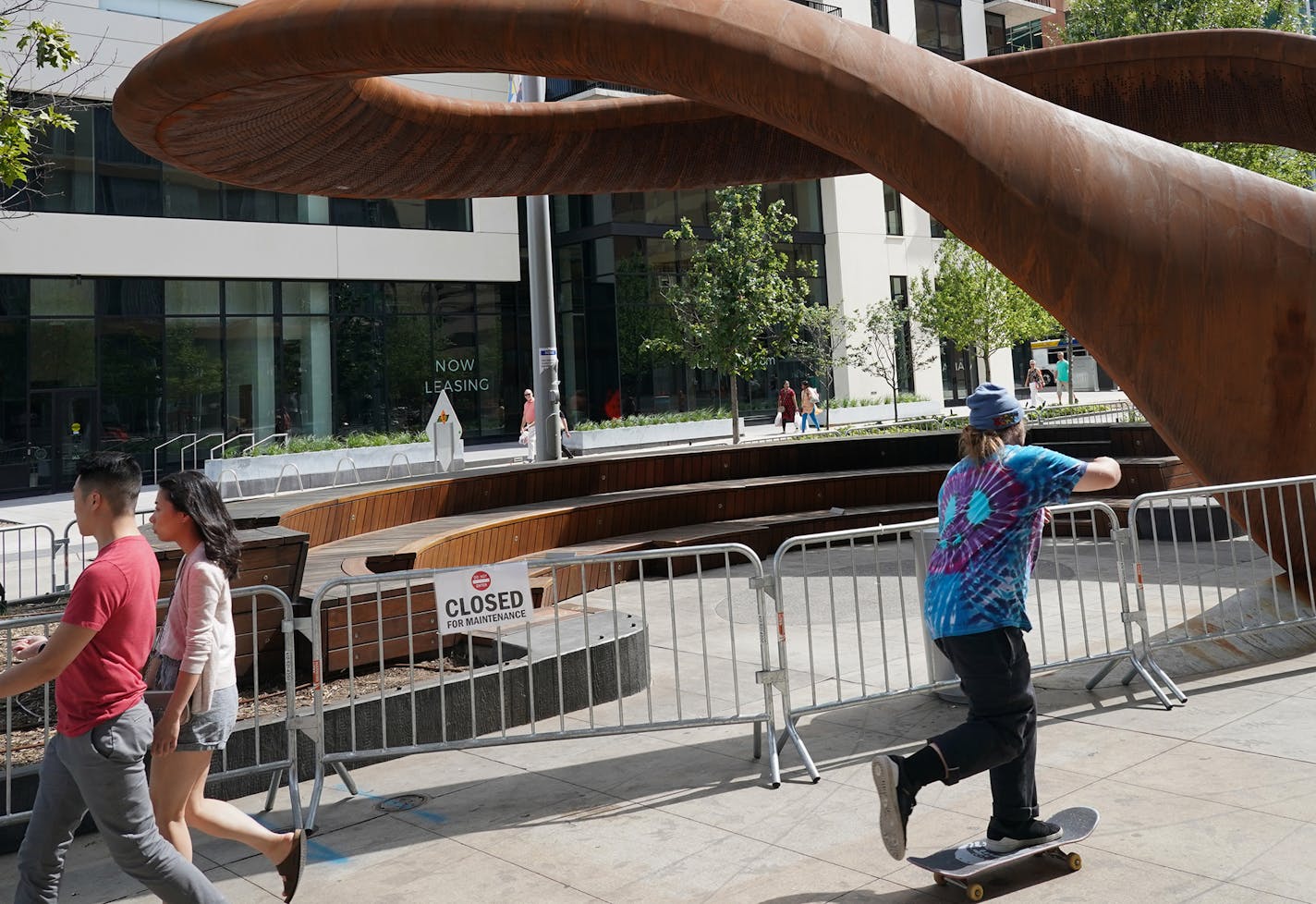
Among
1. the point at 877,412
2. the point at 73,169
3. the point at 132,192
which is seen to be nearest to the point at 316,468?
the point at 132,192

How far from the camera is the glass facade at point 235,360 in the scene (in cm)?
2592

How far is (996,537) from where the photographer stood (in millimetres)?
4066

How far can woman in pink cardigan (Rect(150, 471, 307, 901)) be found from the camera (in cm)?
384

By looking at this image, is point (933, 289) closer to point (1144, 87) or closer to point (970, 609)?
point (1144, 87)

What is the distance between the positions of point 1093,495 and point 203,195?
75.9 ft

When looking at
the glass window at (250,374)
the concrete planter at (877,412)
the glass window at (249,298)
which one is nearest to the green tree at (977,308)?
the concrete planter at (877,412)

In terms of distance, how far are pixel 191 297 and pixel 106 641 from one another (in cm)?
2711

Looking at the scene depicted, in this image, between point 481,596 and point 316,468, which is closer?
point 481,596

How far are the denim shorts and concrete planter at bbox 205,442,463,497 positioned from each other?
17144 millimetres

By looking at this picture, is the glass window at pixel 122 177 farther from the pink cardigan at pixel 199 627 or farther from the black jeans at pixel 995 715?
the black jeans at pixel 995 715

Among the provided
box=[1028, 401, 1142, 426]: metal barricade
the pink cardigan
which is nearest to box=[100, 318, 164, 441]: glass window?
box=[1028, 401, 1142, 426]: metal barricade

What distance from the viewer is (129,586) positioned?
→ 3.54 meters

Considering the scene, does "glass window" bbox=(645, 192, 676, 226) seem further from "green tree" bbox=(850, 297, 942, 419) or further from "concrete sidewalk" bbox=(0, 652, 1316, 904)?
"concrete sidewalk" bbox=(0, 652, 1316, 904)

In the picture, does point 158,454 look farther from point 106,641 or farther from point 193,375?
point 106,641
